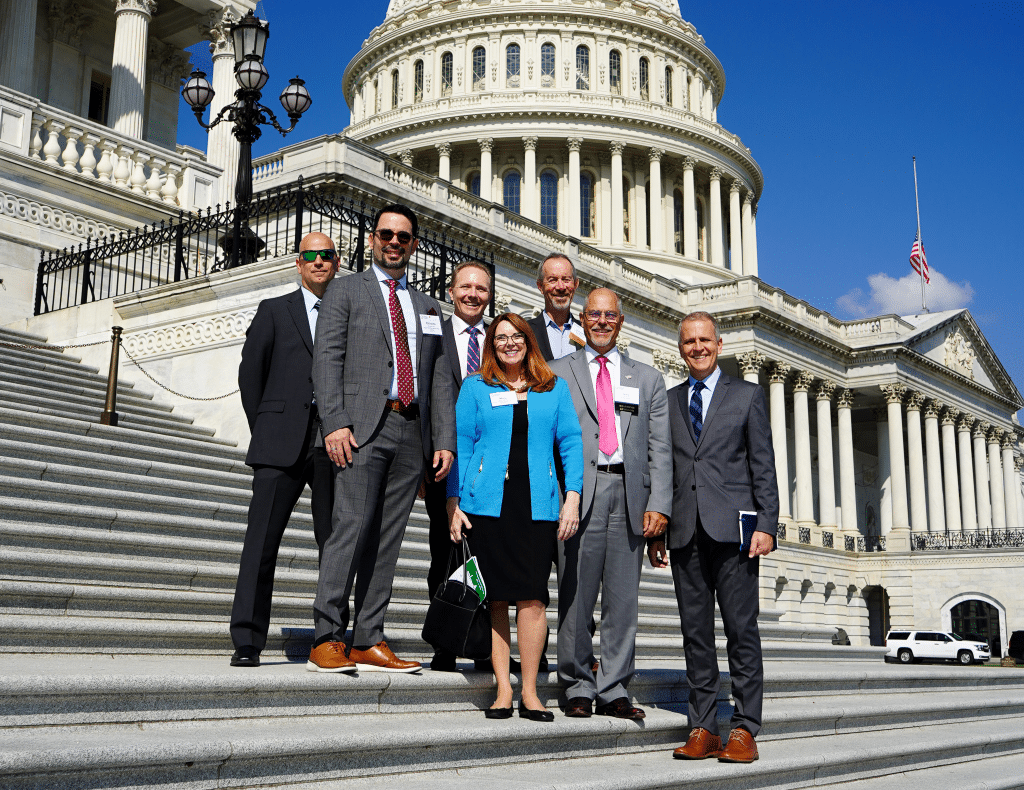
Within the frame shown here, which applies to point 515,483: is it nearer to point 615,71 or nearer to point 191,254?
point 191,254

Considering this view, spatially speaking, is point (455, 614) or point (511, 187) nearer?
point (455, 614)

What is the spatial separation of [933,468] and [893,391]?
224 inches

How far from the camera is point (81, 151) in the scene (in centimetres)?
2036

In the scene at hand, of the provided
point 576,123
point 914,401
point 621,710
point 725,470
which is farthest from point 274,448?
point 576,123

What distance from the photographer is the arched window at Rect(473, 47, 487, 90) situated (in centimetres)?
6662

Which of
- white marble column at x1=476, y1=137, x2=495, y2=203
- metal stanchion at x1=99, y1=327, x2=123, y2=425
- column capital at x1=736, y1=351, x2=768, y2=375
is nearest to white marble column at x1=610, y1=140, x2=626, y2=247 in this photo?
white marble column at x1=476, y1=137, x2=495, y2=203

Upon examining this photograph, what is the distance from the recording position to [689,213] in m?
65.2

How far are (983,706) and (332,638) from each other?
20.1 ft

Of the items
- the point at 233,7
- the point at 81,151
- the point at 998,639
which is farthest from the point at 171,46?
the point at 998,639

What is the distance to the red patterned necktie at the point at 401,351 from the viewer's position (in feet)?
19.3

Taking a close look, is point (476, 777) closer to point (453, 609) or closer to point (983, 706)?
point (453, 609)

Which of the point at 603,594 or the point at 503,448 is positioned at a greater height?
the point at 503,448

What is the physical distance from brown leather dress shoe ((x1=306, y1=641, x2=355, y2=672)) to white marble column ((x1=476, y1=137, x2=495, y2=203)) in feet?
190

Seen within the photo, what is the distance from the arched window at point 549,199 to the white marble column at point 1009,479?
28017mm
